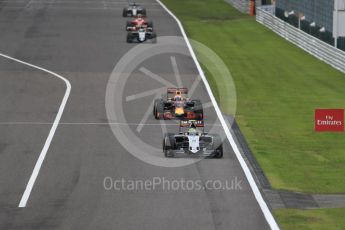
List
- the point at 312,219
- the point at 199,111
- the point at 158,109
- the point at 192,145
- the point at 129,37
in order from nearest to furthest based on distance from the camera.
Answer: the point at 312,219, the point at 192,145, the point at 199,111, the point at 158,109, the point at 129,37

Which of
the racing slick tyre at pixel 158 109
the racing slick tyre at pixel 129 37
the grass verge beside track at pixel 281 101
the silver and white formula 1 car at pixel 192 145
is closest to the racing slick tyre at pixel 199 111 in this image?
the racing slick tyre at pixel 158 109

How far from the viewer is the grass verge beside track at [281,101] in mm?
27734

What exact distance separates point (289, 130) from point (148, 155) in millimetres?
7011

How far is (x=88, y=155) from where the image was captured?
3016cm

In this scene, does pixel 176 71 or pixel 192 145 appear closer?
pixel 192 145

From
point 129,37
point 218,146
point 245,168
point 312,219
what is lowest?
point 129,37

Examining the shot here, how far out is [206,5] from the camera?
7781cm

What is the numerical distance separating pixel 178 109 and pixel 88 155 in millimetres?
6330

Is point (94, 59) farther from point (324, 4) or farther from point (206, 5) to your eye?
point (206, 5)

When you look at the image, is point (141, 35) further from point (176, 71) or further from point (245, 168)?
point (245, 168)

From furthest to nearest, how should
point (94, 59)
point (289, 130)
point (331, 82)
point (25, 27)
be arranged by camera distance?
point (25, 27) < point (94, 59) < point (331, 82) < point (289, 130)

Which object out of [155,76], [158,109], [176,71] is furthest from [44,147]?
[176,71]

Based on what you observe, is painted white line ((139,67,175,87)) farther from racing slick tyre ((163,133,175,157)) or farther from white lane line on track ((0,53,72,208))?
racing slick tyre ((163,133,175,157))

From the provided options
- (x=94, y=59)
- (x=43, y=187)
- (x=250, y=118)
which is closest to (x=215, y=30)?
(x=94, y=59)
